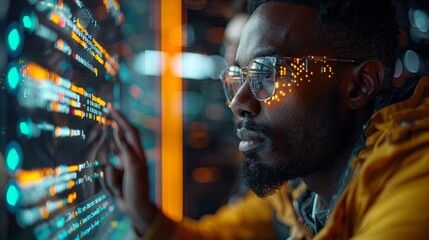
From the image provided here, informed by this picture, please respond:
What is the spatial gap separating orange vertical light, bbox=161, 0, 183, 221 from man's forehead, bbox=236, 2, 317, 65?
3.04 feet

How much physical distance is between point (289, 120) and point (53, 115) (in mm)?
656

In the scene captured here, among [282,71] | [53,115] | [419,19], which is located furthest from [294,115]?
[419,19]

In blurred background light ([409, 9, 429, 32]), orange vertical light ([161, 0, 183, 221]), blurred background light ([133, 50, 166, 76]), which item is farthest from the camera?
blurred background light ([409, 9, 429, 32])

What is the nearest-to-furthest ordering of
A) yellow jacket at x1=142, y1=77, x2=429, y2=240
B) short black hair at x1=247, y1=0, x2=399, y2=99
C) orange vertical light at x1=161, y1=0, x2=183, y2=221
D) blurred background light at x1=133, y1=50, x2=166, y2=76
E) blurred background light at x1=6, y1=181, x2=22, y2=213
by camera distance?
blurred background light at x1=6, y1=181, x2=22, y2=213 → yellow jacket at x1=142, y1=77, x2=429, y2=240 → short black hair at x1=247, y1=0, x2=399, y2=99 → blurred background light at x1=133, y1=50, x2=166, y2=76 → orange vertical light at x1=161, y1=0, x2=183, y2=221

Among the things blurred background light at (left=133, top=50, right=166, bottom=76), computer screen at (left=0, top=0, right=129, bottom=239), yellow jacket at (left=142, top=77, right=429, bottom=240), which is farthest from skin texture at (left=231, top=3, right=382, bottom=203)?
blurred background light at (left=133, top=50, right=166, bottom=76)

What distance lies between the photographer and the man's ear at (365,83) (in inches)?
54.8

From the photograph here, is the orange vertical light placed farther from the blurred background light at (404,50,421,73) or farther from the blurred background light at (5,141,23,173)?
the blurred background light at (404,50,421,73)

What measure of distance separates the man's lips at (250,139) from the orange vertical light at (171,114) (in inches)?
38.4

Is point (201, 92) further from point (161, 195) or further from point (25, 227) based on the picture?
point (25, 227)

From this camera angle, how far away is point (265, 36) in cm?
141

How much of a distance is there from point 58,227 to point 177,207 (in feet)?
5.11

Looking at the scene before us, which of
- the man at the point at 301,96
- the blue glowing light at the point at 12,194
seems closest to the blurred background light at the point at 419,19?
the man at the point at 301,96

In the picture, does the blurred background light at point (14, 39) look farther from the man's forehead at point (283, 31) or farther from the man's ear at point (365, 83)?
the man's ear at point (365, 83)

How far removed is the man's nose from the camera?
4.56 feet
